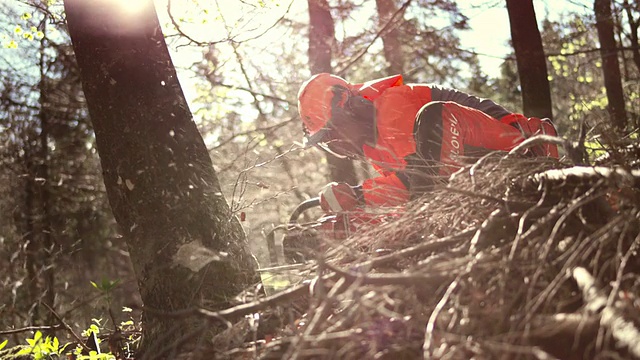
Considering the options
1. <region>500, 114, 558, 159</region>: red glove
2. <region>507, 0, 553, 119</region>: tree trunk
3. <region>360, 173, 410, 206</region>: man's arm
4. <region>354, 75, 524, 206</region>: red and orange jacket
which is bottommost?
<region>360, 173, 410, 206</region>: man's arm

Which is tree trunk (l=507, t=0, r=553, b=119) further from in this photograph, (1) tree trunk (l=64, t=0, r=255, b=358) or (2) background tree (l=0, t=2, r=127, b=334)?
(2) background tree (l=0, t=2, r=127, b=334)

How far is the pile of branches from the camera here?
1.82 meters

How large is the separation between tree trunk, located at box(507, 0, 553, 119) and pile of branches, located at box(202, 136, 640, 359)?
410 centimetres

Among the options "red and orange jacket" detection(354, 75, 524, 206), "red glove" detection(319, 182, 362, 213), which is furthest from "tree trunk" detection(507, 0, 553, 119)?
"red glove" detection(319, 182, 362, 213)

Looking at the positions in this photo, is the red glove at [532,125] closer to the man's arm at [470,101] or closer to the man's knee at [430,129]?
the man's arm at [470,101]

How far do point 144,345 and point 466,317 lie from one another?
6.20 ft

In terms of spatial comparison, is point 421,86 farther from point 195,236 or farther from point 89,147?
point 89,147

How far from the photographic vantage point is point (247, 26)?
611 centimetres

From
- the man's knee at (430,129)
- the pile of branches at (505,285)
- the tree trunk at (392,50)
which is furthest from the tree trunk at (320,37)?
the pile of branches at (505,285)

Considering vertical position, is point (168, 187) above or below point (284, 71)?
below

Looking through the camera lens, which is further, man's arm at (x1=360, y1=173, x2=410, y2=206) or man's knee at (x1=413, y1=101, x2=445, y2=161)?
man's arm at (x1=360, y1=173, x2=410, y2=206)

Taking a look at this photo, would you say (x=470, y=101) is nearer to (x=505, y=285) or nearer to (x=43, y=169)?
(x=505, y=285)

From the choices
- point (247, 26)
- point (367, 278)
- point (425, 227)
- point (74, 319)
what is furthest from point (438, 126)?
point (74, 319)

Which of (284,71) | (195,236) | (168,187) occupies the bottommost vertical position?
(195,236)
